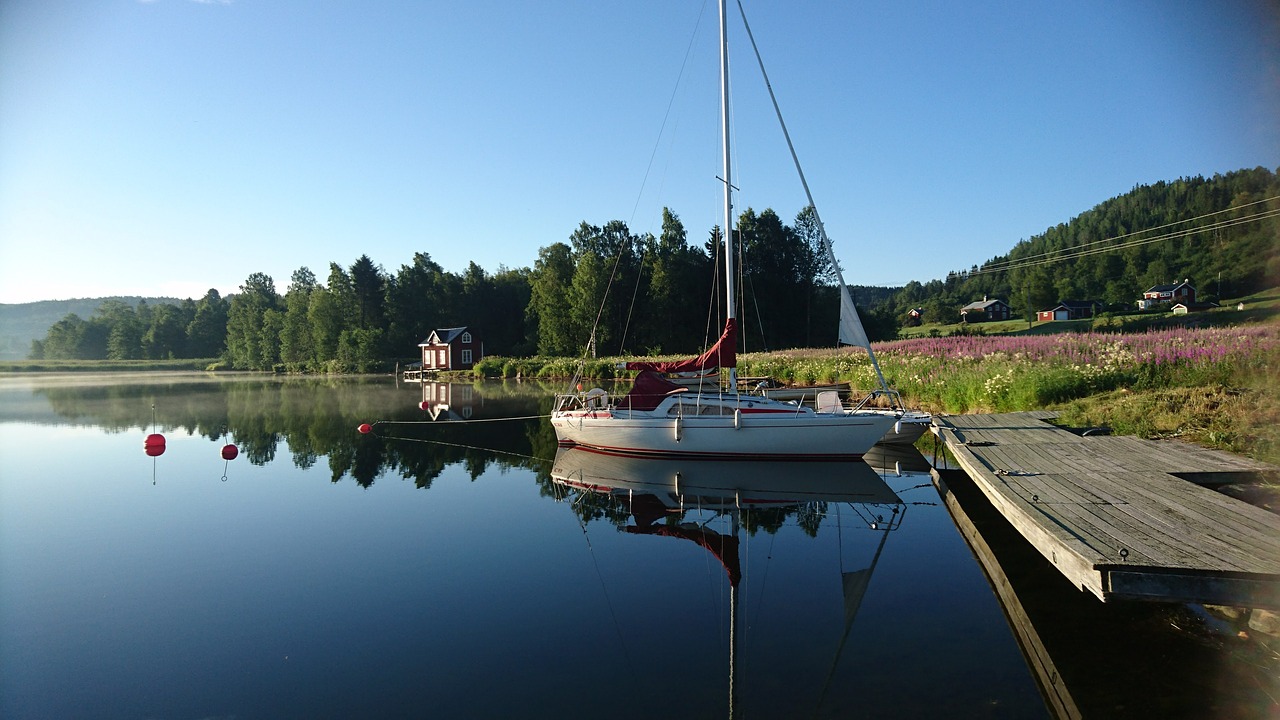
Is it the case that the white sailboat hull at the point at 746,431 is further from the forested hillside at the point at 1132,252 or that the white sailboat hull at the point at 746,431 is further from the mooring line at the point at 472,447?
the forested hillside at the point at 1132,252

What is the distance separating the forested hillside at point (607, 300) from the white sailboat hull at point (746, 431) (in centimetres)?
2650

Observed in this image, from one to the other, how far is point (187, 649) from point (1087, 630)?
884cm

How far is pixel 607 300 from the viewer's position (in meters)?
70.3

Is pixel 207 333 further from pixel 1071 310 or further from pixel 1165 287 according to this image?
pixel 1165 287

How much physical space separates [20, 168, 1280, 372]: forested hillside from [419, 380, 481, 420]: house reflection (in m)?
12.7

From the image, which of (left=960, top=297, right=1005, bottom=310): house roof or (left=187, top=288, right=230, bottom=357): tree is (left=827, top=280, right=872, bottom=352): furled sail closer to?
(left=960, top=297, right=1005, bottom=310): house roof

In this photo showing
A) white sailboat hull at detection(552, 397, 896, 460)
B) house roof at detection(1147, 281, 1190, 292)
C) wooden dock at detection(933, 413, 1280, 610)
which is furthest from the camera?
house roof at detection(1147, 281, 1190, 292)

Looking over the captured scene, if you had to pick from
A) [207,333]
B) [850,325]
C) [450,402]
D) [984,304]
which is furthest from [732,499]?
[207,333]

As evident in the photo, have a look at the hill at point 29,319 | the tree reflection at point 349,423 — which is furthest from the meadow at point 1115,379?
the hill at point 29,319

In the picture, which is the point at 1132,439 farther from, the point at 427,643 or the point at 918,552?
the point at 427,643

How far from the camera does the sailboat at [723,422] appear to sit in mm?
14297

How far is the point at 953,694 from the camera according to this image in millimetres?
5145

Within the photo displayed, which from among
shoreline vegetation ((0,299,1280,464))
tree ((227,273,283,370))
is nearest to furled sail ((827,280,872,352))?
shoreline vegetation ((0,299,1280,464))

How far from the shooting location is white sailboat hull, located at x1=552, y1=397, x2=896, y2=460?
46.5 feet
